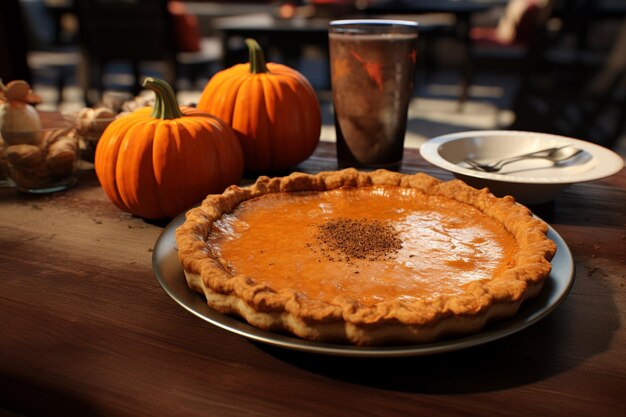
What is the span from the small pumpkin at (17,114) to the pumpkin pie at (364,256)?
659 millimetres

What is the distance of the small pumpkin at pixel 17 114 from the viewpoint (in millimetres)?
1497

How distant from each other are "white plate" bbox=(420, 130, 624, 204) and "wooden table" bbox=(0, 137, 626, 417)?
0.85ft

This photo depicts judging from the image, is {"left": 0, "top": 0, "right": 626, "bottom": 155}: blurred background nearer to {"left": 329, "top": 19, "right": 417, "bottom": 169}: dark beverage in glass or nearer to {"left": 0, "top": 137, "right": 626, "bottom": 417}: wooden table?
{"left": 329, "top": 19, "right": 417, "bottom": 169}: dark beverage in glass

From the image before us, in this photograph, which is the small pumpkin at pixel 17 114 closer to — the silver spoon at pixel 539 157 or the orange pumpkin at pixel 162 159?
the orange pumpkin at pixel 162 159

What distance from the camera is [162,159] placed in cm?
134

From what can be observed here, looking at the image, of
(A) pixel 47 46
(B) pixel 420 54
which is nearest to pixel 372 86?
(B) pixel 420 54

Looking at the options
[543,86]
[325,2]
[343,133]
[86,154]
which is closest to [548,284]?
[343,133]

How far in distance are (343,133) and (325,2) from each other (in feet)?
16.6

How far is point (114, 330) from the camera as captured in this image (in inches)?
36.9

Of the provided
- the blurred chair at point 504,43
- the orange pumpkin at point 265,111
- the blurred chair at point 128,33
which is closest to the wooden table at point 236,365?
the orange pumpkin at point 265,111

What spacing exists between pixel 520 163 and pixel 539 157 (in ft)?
0.19

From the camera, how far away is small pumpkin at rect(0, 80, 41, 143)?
4.91 ft

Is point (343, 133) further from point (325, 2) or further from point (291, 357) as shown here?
point (325, 2)

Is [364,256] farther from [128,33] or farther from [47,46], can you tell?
[47,46]
